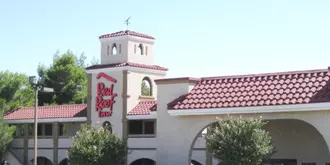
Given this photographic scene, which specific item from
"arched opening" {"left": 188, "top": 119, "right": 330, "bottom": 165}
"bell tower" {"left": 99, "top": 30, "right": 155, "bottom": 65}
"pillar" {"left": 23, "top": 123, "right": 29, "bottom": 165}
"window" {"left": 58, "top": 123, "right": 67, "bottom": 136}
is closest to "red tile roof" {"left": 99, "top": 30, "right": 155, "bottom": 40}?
"bell tower" {"left": 99, "top": 30, "right": 155, "bottom": 65}

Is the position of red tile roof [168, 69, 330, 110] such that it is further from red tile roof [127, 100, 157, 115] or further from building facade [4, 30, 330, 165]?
red tile roof [127, 100, 157, 115]

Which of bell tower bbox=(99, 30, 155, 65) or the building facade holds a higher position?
bell tower bbox=(99, 30, 155, 65)

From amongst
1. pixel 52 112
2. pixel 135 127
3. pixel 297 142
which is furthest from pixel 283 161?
pixel 52 112

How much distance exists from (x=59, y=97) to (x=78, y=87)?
2470mm

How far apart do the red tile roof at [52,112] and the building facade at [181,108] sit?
135 mm

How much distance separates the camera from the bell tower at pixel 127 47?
46.6 m

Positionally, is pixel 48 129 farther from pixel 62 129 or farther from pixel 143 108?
pixel 143 108

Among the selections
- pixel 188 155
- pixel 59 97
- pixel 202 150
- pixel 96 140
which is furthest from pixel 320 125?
pixel 59 97

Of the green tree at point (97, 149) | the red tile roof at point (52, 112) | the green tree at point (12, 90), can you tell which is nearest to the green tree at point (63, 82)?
the green tree at point (12, 90)

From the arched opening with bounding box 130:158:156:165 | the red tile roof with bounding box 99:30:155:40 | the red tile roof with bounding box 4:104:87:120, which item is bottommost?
the arched opening with bounding box 130:158:156:165

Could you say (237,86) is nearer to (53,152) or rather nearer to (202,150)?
(202,150)

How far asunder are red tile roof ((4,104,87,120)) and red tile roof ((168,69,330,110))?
1946 centimetres

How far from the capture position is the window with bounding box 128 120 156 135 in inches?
1800

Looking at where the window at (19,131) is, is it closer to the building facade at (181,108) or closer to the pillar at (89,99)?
the building facade at (181,108)
